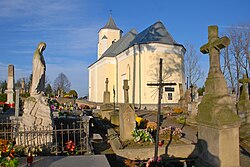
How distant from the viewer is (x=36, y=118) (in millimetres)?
7074

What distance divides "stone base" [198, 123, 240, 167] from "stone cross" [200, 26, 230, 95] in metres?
0.86

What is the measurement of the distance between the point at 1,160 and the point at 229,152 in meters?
4.66

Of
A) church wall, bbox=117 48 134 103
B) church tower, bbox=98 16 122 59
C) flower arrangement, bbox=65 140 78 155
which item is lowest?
flower arrangement, bbox=65 140 78 155

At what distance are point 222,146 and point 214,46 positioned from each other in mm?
2313

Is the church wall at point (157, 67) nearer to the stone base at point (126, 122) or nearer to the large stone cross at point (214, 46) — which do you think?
the stone base at point (126, 122)

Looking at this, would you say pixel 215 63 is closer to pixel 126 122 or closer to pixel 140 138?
pixel 140 138

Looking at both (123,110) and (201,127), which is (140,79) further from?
(201,127)

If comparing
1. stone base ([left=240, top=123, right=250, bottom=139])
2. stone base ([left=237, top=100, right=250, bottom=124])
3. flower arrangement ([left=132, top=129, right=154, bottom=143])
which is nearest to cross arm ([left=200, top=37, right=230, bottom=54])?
flower arrangement ([left=132, top=129, right=154, bottom=143])

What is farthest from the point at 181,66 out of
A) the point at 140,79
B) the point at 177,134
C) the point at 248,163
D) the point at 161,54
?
the point at 248,163

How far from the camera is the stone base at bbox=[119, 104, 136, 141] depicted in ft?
27.0

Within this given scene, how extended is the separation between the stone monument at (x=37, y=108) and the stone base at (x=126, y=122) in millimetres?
2463

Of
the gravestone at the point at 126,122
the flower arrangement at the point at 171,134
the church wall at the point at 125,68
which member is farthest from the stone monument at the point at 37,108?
the church wall at the point at 125,68

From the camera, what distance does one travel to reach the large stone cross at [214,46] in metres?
5.41

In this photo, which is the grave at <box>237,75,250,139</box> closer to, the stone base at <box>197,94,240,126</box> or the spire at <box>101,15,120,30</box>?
the stone base at <box>197,94,240,126</box>
